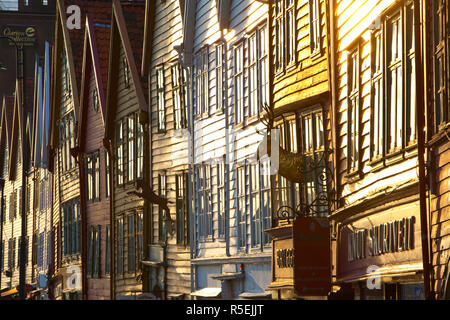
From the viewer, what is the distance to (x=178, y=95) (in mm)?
29469

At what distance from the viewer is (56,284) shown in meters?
45.7

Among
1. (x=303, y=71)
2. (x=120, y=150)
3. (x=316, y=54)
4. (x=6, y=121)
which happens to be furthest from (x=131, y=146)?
(x=6, y=121)

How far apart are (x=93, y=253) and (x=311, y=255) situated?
2187 cm

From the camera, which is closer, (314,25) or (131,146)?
(314,25)

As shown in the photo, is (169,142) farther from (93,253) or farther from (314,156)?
(314,156)

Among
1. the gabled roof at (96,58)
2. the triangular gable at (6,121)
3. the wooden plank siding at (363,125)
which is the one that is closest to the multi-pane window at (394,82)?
the wooden plank siding at (363,125)

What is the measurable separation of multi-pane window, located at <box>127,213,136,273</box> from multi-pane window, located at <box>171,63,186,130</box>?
194 inches

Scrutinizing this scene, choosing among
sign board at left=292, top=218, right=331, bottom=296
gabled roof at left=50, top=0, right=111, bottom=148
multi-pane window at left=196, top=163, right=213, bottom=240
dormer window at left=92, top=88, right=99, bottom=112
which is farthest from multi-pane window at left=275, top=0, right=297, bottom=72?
gabled roof at left=50, top=0, right=111, bottom=148

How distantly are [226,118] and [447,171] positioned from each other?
13.9 metres

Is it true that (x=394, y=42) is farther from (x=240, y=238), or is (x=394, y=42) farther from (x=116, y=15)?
(x=116, y=15)

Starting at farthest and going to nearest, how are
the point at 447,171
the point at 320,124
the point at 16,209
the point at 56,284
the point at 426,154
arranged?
the point at 16,209
the point at 56,284
the point at 320,124
the point at 426,154
the point at 447,171

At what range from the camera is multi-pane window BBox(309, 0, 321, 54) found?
18578mm

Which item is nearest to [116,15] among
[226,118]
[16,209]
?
[226,118]

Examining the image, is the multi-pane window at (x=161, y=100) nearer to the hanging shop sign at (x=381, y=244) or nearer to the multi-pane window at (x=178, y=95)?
the multi-pane window at (x=178, y=95)
